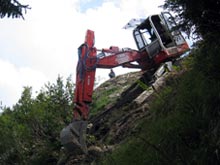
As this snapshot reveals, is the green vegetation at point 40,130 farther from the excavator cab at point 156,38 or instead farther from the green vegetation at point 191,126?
the green vegetation at point 191,126

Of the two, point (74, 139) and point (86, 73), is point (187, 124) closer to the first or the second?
point (74, 139)

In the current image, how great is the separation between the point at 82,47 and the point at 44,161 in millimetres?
3996

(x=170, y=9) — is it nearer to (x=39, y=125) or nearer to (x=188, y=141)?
(x=188, y=141)

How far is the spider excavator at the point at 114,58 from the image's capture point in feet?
40.2

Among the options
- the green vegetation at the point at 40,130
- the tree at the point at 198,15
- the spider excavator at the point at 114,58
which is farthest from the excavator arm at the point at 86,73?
the tree at the point at 198,15

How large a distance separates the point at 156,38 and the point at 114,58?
215 centimetres

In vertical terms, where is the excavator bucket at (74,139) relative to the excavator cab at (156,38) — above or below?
below

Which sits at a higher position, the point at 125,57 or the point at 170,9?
the point at 125,57

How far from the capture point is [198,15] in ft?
19.8

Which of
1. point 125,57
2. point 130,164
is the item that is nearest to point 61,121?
point 125,57

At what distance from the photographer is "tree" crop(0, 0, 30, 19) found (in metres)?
9.05

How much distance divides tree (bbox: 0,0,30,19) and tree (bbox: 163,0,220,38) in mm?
3908

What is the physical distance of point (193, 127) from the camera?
5.83 meters

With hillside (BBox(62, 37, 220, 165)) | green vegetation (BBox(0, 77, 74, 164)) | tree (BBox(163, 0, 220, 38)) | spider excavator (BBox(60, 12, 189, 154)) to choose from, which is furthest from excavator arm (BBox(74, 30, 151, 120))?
tree (BBox(163, 0, 220, 38))
